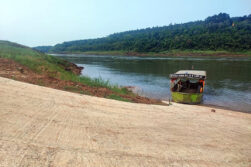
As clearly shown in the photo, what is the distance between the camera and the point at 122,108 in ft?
28.6

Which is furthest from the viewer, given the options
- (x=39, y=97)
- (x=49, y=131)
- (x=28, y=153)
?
(x=39, y=97)

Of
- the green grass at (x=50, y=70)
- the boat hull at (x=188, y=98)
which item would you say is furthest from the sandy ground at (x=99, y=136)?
the boat hull at (x=188, y=98)

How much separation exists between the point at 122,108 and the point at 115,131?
2.74 m

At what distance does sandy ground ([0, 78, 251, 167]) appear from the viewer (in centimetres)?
423

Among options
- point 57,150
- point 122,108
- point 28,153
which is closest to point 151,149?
point 57,150

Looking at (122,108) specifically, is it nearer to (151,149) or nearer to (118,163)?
(151,149)

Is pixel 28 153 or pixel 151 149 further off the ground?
pixel 28 153

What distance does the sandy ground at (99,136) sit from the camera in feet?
13.9

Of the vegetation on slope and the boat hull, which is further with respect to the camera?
the boat hull

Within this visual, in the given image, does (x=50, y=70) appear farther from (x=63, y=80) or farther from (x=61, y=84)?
(x=61, y=84)

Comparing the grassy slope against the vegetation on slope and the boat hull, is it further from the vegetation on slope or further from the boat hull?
the boat hull

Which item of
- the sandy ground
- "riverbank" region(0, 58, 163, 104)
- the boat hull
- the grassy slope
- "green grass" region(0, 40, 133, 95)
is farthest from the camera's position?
the boat hull

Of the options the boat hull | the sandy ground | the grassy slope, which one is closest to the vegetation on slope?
the grassy slope

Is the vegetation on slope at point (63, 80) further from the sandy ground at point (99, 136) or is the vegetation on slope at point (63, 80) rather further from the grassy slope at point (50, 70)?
the sandy ground at point (99, 136)
